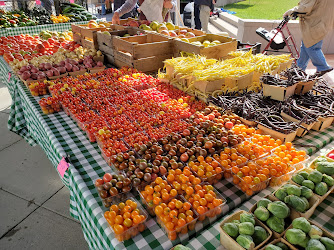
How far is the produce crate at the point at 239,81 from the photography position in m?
3.38

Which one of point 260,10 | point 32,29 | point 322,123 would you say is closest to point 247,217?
point 322,123

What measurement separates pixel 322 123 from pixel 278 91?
61cm

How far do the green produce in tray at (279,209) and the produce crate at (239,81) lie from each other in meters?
2.15

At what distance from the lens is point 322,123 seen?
2.73 meters

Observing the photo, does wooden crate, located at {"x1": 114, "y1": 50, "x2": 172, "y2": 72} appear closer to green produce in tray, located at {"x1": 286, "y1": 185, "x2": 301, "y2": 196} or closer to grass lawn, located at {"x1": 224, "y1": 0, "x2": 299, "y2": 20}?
green produce in tray, located at {"x1": 286, "y1": 185, "x2": 301, "y2": 196}

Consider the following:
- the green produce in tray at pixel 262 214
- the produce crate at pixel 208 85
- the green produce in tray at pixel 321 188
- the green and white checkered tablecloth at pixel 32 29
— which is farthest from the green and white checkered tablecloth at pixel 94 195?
the green and white checkered tablecloth at pixel 32 29

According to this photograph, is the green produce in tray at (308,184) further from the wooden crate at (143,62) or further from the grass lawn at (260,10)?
the grass lawn at (260,10)

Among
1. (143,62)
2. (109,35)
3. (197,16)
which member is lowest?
(143,62)

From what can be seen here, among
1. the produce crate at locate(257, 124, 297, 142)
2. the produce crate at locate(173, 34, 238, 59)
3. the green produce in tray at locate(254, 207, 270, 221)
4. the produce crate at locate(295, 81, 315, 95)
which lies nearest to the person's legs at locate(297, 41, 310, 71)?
the produce crate at locate(173, 34, 238, 59)

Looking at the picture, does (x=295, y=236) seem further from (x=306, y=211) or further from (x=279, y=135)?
(x=279, y=135)

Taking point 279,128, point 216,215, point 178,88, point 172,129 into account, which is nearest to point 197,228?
point 216,215

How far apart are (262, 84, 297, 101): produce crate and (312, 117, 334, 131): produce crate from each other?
0.50 meters

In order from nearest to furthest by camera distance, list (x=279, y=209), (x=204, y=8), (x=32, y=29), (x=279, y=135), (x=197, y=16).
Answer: (x=279, y=209) < (x=279, y=135) < (x=32, y=29) < (x=204, y=8) < (x=197, y=16)

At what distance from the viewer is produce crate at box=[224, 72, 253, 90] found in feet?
11.1
